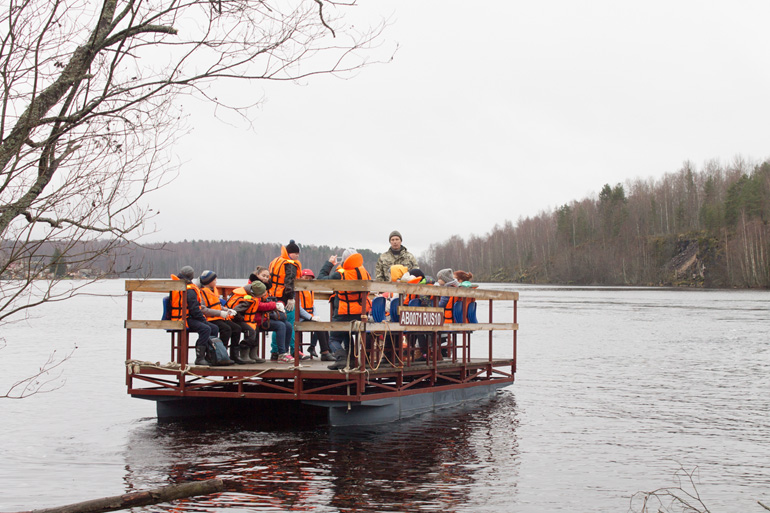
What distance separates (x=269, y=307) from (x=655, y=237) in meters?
130

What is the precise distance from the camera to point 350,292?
38.2ft

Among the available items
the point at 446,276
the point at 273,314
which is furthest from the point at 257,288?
the point at 446,276

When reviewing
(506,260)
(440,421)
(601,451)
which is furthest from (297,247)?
(506,260)

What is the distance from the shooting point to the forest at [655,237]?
Answer: 108562 mm

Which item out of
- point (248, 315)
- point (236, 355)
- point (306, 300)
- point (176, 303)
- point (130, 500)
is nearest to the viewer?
point (130, 500)

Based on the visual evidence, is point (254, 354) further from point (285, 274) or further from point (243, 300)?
point (285, 274)

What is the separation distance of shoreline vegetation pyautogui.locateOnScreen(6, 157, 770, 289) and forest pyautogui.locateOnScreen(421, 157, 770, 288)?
0.16 metres

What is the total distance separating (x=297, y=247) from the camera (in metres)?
13.3

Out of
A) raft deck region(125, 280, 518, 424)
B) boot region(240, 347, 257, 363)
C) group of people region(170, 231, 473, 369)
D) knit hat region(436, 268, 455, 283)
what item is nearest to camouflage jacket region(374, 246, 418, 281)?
group of people region(170, 231, 473, 369)

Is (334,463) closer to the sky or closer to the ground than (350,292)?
closer to the ground

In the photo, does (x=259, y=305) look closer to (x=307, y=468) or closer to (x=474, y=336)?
(x=307, y=468)

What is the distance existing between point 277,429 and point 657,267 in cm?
12296

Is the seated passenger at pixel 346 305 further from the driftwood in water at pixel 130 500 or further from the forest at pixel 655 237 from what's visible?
the forest at pixel 655 237

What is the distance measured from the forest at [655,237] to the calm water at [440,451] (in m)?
92.1
